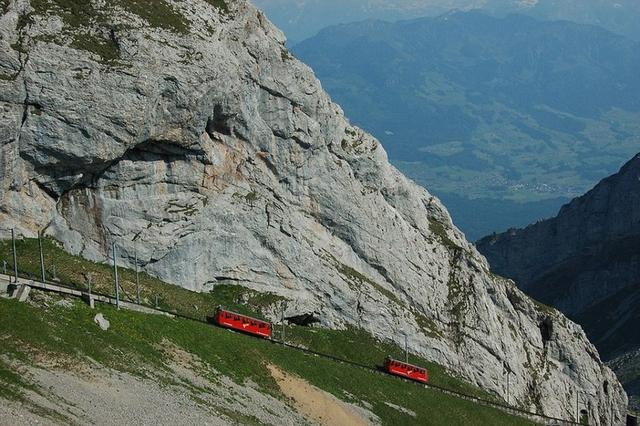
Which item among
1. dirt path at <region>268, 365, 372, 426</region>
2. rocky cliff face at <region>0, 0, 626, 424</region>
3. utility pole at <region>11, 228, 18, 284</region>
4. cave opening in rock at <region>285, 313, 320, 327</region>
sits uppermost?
rocky cliff face at <region>0, 0, 626, 424</region>

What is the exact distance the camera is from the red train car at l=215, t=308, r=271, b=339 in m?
77.1

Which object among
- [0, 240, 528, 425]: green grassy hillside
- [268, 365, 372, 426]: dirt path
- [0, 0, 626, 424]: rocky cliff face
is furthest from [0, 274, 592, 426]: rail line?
[268, 365, 372, 426]: dirt path

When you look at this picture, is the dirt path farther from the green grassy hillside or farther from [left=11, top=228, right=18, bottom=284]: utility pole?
[left=11, top=228, right=18, bottom=284]: utility pole

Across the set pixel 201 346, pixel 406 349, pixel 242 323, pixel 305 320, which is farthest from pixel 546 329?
pixel 201 346

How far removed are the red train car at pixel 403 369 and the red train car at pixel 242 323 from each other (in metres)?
13.1

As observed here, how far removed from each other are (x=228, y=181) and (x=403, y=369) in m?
24.7

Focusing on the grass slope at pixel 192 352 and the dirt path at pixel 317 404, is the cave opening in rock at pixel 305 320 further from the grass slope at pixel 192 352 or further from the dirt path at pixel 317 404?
the dirt path at pixel 317 404

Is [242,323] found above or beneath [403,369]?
beneath

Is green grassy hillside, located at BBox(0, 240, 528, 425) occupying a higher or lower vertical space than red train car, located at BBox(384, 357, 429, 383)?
lower

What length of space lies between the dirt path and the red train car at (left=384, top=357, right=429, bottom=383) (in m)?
15.8

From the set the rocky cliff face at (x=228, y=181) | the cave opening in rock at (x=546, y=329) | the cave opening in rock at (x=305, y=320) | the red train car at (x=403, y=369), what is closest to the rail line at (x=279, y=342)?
the red train car at (x=403, y=369)

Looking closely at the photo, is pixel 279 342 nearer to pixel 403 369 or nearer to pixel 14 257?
pixel 403 369

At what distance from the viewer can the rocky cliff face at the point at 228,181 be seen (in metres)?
76.3

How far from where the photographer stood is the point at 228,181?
295 feet
